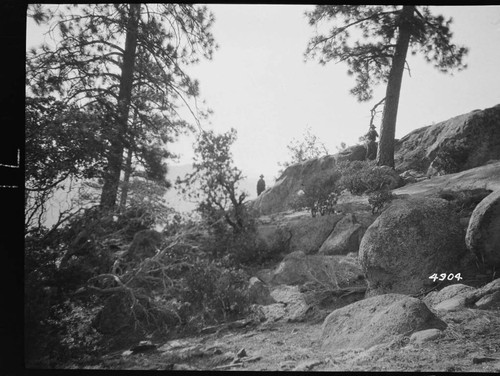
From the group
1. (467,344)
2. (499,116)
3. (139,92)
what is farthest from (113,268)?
(499,116)

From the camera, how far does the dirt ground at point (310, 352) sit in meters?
4.27

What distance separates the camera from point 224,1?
529cm

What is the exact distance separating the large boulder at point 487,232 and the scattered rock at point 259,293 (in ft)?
12.5

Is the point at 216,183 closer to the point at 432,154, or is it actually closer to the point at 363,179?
the point at 363,179

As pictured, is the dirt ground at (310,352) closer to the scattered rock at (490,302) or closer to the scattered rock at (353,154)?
the scattered rock at (490,302)

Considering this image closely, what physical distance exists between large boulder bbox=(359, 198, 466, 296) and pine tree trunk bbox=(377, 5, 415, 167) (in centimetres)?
530

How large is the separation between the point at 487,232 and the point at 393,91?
235 inches

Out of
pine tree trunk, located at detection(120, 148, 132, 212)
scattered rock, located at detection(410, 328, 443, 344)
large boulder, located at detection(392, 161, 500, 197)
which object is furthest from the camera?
large boulder, located at detection(392, 161, 500, 197)

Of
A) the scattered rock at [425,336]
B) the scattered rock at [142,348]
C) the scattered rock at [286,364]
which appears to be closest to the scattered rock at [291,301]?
the scattered rock at [286,364]

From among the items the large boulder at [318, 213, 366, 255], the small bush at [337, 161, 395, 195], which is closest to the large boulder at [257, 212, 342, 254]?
the large boulder at [318, 213, 366, 255]

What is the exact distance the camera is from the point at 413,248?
19.9 ft

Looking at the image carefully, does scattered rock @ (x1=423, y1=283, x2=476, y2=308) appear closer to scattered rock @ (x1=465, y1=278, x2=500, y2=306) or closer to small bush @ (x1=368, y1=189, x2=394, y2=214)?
scattered rock @ (x1=465, y1=278, x2=500, y2=306)

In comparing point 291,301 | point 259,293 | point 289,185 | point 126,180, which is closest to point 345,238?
point 291,301

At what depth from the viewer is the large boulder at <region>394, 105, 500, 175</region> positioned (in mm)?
10383
